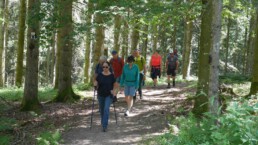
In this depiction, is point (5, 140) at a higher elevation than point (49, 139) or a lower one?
lower

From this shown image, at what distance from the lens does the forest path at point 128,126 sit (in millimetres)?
8672

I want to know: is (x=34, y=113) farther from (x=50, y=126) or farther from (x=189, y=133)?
(x=189, y=133)

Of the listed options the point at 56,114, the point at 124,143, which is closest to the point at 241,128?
the point at 124,143

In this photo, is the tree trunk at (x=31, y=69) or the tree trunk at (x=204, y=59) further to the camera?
the tree trunk at (x=31, y=69)

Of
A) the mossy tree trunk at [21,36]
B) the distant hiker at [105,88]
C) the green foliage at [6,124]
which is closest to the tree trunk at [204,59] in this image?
the distant hiker at [105,88]

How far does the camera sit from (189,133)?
5.23m

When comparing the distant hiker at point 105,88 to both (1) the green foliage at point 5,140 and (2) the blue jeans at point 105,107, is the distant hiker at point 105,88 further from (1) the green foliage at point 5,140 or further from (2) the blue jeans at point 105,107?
(1) the green foliage at point 5,140

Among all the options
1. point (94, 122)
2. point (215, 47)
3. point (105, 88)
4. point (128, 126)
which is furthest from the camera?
point (94, 122)

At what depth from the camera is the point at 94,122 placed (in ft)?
34.7

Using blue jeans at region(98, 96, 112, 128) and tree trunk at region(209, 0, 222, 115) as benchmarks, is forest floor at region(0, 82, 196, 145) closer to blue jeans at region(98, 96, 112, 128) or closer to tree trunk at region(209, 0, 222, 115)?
blue jeans at region(98, 96, 112, 128)

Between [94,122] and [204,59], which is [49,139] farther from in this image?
[204,59]

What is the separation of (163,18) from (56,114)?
5222 mm

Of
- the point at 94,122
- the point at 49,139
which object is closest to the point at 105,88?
the point at 94,122

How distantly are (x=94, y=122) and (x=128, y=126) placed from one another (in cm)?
121
